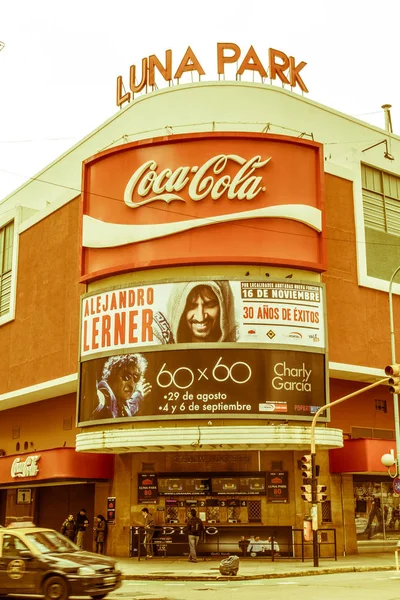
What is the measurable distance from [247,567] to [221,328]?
981 centimetres

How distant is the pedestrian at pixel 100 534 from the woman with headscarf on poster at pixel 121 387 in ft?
16.6

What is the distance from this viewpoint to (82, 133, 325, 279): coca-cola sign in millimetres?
35781

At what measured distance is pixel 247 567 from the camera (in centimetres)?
2981

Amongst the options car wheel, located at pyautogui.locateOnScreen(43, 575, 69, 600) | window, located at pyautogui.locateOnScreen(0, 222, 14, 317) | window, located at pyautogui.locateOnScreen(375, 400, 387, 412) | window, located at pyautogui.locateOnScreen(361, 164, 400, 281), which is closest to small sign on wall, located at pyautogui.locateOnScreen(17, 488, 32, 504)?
window, located at pyautogui.locateOnScreen(0, 222, 14, 317)

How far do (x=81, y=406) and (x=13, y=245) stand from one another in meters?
15.6

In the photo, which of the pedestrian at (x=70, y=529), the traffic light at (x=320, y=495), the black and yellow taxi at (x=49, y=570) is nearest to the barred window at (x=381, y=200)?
the traffic light at (x=320, y=495)

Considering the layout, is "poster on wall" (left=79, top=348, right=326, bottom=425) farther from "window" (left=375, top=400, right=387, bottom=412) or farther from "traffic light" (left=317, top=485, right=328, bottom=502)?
"window" (left=375, top=400, right=387, bottom=412)

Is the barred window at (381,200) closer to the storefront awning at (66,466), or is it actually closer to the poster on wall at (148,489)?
the poster on wall at (148,489)

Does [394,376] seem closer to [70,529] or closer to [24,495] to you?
[70,529]

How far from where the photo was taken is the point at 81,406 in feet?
120

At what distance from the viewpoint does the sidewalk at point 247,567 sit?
2689 centimetres

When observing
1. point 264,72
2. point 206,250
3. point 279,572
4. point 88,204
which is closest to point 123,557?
point 279,572

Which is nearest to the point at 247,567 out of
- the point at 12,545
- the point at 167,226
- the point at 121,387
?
the point at 121,387

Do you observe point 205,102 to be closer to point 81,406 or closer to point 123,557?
point 81,406
